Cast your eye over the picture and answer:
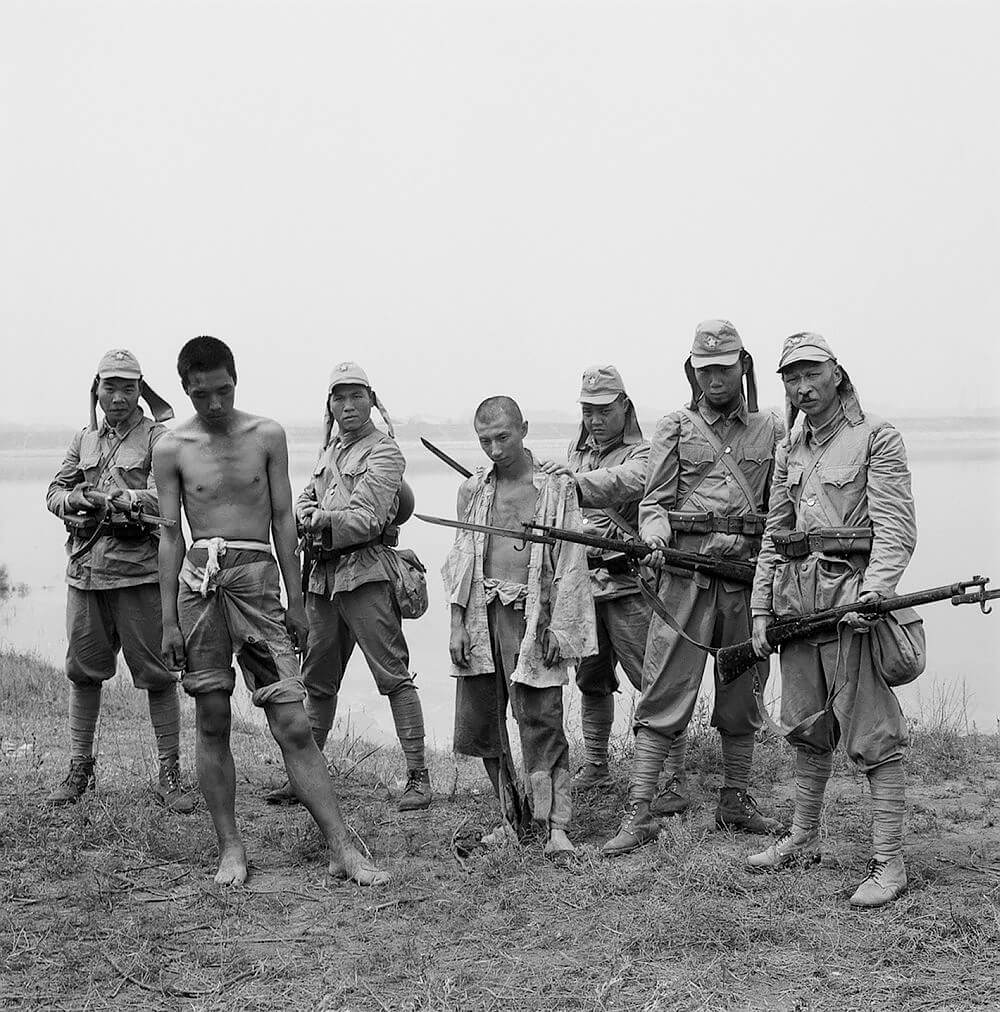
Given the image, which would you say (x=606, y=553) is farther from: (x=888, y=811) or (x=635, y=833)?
(x=888, y=811)

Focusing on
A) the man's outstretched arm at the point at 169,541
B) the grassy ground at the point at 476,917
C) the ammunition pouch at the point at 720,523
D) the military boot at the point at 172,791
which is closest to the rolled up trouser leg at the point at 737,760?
the grassy ground at the point at 476,917

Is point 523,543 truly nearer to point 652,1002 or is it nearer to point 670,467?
point 670,467

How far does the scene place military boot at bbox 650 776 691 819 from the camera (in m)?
6.15

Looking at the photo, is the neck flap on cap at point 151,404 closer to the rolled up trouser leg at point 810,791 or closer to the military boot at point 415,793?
the military boot at point 415,793

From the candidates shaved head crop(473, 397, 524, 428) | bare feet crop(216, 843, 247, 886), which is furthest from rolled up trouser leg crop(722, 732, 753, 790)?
bare feet crop(216, 843, 247, 886)

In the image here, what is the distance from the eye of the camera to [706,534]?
5.75m

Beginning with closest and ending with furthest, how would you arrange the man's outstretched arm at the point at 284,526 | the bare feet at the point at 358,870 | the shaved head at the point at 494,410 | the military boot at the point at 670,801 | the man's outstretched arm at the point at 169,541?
the bare feet at the point at 358,870, the man's outstretched arm at the point at 169,541, the man's outstretched arm at the point at 284,526, the shaved head at the point at 494,410, the military boot at the point at 670,801

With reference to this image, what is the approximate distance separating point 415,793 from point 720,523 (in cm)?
231

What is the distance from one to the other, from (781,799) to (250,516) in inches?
131

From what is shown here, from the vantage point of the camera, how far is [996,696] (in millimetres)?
11781

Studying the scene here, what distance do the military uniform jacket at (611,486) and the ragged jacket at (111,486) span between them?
238 cm

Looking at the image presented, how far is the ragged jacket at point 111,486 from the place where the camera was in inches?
257

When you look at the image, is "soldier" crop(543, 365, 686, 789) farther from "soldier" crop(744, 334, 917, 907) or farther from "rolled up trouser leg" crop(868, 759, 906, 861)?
"rolled up trouser leg" crop(868, 759, 906, 861)

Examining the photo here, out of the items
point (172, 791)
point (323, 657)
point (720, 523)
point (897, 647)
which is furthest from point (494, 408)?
point (172, 791)
